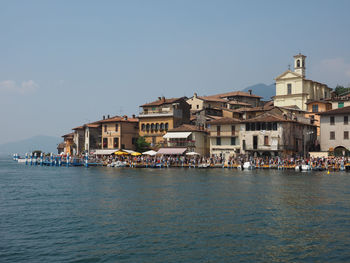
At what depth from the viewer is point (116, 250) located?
1658 centimetres

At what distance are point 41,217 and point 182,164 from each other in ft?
140

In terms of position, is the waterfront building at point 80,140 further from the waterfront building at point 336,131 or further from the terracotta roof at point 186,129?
the waterfront building at point 336,131

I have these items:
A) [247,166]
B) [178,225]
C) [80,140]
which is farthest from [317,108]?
[178,225]

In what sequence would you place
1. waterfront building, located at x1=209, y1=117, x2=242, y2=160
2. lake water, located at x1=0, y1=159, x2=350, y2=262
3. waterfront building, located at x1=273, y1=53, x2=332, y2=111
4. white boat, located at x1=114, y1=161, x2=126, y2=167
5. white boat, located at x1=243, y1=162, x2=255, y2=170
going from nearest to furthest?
lake water, located at x1=0, y1=159, x2=350, y2=262 < white boat, located at x1=243, y1=162, x2=255, y2=170 < waterfront building, located at x1=209, y1=117, x2=242, y2=160 < white boat, located at x1=114, y1=161, x2=126, y2=167 < waterfront building, located at x1=273, y1=53, x2=332, y2=111

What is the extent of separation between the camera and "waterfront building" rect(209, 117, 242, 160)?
6506 cm

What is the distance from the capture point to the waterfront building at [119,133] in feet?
253

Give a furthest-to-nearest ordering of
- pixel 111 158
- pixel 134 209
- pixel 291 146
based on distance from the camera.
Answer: pixel 111 158 → pixel 291 146 → pixel 134 209

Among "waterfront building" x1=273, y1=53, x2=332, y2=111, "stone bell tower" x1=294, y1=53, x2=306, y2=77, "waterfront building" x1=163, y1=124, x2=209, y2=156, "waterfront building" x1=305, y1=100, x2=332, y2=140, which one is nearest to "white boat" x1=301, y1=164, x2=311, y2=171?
"waterfront building" x1=163, y1=124, x2=209, y2=156

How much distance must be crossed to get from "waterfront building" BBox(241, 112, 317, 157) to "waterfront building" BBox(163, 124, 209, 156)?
8192 millimetres

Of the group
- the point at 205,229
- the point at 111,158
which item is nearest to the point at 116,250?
the point at 205,229

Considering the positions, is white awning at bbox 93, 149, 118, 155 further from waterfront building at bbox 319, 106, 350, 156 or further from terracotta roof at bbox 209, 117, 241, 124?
waterfront building at bbox 319, 106, 350, 156

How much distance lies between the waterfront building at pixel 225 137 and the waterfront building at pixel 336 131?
12.4m

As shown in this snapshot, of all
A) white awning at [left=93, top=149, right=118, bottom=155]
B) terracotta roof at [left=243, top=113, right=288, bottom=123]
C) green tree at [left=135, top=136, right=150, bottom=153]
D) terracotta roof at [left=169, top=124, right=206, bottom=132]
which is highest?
terracotta roof at [left=243, top=113, right=288, bottom=123]

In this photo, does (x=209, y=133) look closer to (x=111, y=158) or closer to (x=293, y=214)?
(x=111, y=158)
